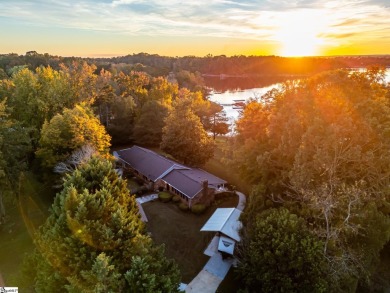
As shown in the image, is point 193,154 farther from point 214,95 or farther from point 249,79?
point 249,79

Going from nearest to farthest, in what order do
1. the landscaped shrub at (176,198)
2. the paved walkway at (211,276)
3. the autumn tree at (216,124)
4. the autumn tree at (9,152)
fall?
the paved walkway at (211,276) < the autumn tree at (9,152) < the landscaped shrub at (176,198) < the autumn tree at (216,124)

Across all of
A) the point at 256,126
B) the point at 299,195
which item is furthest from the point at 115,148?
the point at 299,195

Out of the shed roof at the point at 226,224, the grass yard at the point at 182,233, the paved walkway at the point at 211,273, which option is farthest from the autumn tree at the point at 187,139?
the paved walkway at the point at 211,273

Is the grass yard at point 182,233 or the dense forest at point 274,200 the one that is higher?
the dense forest at point 274,200

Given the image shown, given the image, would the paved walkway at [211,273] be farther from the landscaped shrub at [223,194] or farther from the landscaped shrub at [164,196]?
the landscaped shrub at [164,196]

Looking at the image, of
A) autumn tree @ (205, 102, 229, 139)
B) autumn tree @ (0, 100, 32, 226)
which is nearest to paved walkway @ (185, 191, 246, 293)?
autumn tree @ (0, 100, 32, 226)

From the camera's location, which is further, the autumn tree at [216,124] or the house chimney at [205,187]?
the autumn tree at [216,124]
